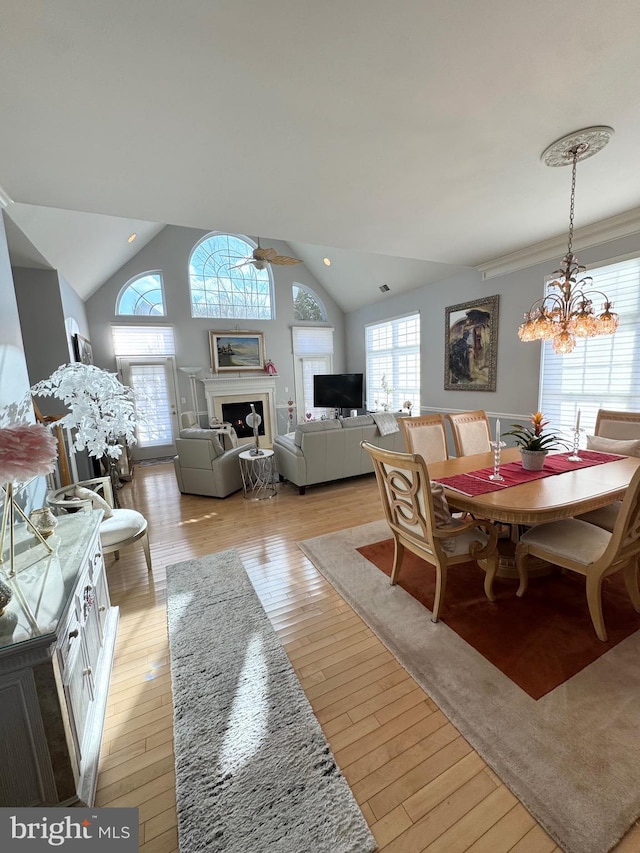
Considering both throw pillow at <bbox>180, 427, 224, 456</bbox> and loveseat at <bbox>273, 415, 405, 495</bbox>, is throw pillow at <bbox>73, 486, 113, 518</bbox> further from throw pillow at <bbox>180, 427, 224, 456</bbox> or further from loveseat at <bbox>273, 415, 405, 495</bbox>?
loveseat at <bbox>273, 415, 405, 495</bbox>

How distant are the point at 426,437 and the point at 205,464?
277 cm

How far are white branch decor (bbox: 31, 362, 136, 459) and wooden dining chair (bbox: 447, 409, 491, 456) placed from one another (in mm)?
2809

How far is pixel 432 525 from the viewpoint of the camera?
2.02 meters

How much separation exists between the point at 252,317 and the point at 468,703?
7273 millimetres

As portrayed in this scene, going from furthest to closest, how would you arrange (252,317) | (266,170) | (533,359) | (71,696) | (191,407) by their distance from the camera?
(252,317) < (191,407) < (533,359) < (266,170) < (71,696)

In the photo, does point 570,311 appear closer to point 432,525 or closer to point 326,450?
point 432,525

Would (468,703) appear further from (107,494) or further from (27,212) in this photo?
(27,212)

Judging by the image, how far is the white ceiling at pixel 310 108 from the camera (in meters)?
1.34

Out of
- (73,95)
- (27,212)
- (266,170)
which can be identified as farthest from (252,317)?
(73,95)

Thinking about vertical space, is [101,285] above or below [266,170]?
above

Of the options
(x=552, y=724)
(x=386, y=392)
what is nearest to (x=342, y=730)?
(x=552, y=724)

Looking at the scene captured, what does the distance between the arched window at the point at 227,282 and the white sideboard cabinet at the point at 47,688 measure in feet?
21.0

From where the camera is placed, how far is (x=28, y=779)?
115 centimetres

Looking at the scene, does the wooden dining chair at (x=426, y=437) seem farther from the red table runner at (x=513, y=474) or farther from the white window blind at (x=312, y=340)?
the white window blind at (x=312, y=340)
